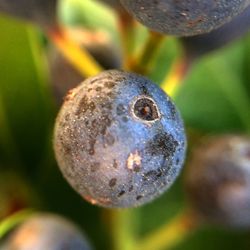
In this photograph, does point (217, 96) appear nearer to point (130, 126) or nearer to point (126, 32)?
point (126, 32)

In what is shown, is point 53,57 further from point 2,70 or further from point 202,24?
point 202,24

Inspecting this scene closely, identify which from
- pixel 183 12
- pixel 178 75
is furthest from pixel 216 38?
pixel 183 12

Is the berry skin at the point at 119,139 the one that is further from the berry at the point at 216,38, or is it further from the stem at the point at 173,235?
the stem at the point at 173,235

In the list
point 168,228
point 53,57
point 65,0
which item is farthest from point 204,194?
point 65,0

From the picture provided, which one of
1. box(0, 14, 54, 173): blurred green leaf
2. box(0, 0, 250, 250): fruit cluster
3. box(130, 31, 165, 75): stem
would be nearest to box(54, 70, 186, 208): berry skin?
box(0, 0, 250, 250): fruit cluster

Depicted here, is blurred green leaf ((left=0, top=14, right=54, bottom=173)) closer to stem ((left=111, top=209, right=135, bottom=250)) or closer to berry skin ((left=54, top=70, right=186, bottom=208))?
stem ((left=111, top=209, right=135, bottom=250))
